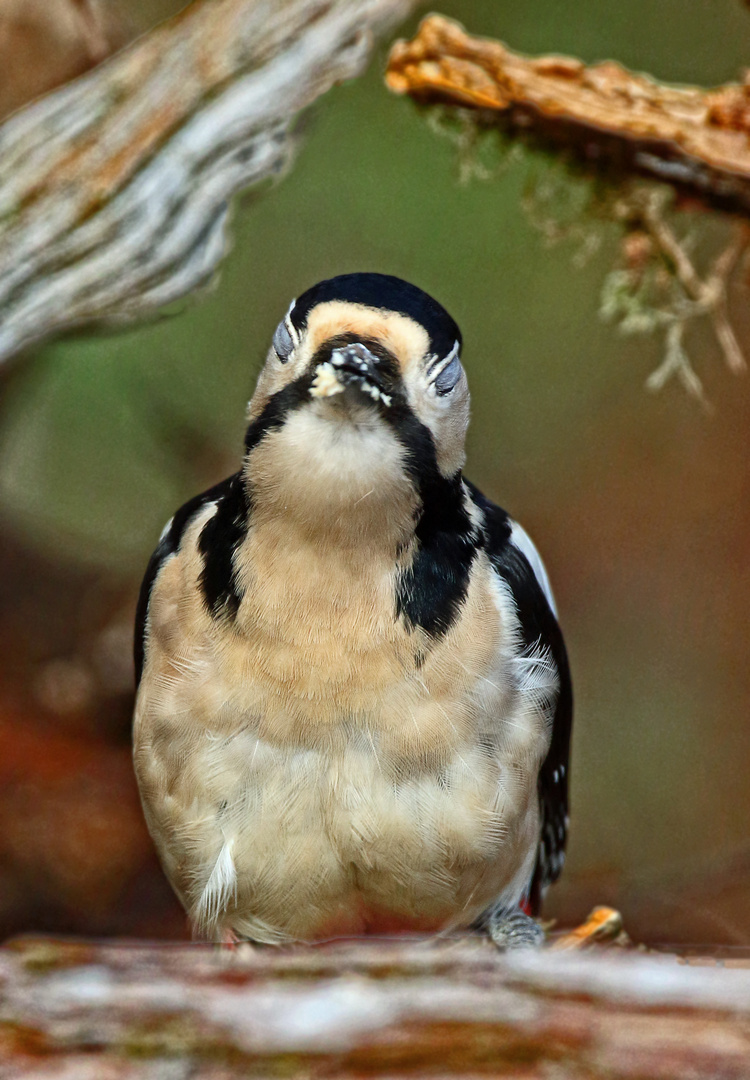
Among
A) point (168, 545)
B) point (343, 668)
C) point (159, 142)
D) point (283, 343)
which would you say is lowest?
point (343, 668)

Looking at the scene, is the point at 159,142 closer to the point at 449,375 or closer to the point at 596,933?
the point at 449,375

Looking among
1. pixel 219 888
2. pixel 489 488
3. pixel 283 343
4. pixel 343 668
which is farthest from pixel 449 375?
pixel 489 488

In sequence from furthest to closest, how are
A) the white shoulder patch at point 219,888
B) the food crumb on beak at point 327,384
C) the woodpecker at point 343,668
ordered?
the white shoulder patch at point 219,888 < the woodpecker at point 343,668 < the food crumb on beak at point 327,384

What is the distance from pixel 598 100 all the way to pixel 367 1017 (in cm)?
254

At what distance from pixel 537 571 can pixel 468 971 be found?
3.80ft

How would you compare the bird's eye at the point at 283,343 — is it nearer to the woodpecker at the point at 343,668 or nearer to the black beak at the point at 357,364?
the woodpecker at the point at 343,668

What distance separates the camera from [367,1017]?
1838 millimetres

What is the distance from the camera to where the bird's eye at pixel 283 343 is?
2.22m

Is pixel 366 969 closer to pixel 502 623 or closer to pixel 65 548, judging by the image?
pixel 502 623

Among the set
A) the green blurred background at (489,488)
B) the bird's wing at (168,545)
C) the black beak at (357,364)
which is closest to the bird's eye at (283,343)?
the black beak at (357,364)

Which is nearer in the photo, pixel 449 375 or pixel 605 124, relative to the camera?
pixel 449 375

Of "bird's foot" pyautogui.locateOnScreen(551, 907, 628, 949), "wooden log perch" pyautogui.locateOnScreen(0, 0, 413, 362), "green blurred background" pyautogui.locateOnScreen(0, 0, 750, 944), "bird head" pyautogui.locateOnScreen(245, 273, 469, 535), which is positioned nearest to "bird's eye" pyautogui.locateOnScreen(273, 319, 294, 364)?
"bird head" pyautogui.locateOnScreen(245, 273, 469, 535)

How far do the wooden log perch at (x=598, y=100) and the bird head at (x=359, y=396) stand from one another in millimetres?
1263

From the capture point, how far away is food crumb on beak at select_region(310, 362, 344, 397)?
6.36 feet
